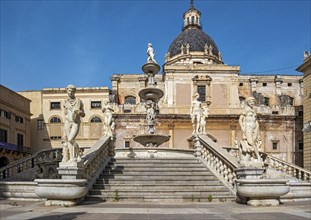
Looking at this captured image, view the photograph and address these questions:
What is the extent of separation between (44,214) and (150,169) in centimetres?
586

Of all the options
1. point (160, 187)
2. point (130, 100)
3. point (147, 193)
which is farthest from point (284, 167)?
point (130, 100)

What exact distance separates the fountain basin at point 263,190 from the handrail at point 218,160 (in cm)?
135

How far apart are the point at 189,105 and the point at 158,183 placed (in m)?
31.8

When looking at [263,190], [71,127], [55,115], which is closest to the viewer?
[263,190]

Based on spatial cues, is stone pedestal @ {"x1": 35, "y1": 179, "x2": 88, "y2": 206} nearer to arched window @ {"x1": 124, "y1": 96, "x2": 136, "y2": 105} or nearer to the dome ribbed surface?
arched window @ {"x1": 124, "y1": 96, "x2": 136, "y2": 105}

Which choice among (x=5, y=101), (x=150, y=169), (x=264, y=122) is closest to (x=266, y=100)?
(x=264, y=122)

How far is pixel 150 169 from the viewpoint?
13.0m

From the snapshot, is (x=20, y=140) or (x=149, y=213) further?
(x=20, y=140)

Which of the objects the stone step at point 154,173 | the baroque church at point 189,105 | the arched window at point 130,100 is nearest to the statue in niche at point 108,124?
the stone step at point 154,173

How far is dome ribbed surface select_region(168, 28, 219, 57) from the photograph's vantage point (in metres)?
52.7

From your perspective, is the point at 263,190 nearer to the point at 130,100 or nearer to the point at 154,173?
the point at 154,173

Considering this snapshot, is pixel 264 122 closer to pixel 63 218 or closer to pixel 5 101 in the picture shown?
pixel 5 101

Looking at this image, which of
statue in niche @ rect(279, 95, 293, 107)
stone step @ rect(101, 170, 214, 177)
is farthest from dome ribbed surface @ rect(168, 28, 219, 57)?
stone step @ rect(101, 170, 214, 177)

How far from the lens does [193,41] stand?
175 ft
